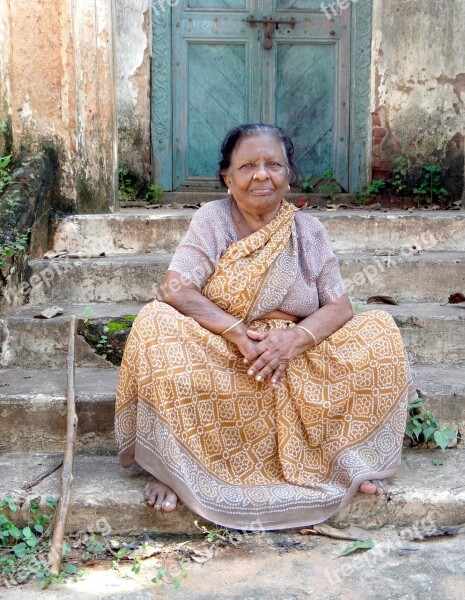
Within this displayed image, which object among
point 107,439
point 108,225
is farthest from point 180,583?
point 108,225

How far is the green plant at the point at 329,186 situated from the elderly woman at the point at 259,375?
3.11 m

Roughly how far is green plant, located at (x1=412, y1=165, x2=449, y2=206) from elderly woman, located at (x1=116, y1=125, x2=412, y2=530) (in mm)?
3143

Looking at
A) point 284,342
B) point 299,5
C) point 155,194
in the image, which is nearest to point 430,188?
point 299,5

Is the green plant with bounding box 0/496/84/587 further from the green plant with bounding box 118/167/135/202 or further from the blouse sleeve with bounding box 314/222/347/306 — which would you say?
the green plant with bounding box 118/167/135/202

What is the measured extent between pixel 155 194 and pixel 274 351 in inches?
137

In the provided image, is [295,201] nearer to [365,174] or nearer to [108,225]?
[365,174]

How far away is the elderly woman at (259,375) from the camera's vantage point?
2736mm

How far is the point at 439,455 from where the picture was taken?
3.18m

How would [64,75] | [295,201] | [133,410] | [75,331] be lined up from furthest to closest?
[295,201] < [64,75] < [75,331] < [133,410]

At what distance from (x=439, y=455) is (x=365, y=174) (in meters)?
3.46

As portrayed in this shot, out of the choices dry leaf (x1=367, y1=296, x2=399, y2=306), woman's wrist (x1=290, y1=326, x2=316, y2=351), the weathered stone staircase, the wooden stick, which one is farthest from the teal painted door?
woman's wrist (x1=290, y1=326, x2=316, y2=351)

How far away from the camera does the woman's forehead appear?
9.96 ft

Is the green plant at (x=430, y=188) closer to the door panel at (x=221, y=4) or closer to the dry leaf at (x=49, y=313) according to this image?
the door panel at (x=221, y=4)

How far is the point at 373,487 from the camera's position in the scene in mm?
2791
